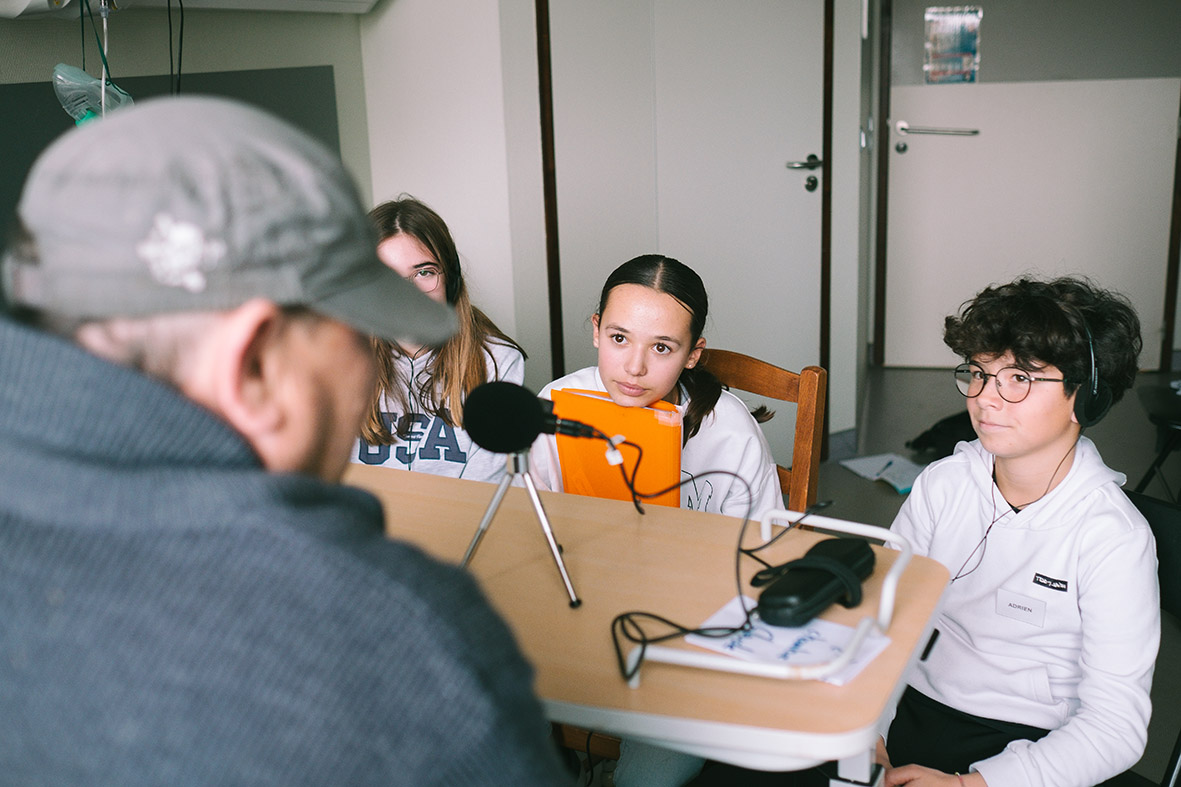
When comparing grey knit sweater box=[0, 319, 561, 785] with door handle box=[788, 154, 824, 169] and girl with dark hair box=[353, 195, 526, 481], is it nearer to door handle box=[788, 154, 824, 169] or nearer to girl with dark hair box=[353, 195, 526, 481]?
girl with dark hair box=[353, 195, 526, 481]

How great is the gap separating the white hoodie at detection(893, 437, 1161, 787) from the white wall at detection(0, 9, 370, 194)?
4.73ft

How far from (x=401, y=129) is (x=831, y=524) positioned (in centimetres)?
236

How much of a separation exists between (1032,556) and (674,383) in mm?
732

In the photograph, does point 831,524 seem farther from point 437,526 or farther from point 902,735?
point 437,526

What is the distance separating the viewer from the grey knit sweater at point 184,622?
0.52 m

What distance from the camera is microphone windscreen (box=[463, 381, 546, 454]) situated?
1145mm

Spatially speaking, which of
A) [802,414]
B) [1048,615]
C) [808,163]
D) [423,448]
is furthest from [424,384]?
[808,163]

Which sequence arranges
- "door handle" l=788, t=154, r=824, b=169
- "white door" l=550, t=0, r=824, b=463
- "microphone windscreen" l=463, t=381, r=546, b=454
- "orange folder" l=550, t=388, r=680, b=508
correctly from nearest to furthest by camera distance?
1. "microphone windscreen" l=463, t=381, r=546, b=454
2. "orange folder" l=550, t=388, r=680, b=508
3. "white door" l=550, t=0, r=824, b=463
4. "door handle" l=788, t=154, r=824, b=169

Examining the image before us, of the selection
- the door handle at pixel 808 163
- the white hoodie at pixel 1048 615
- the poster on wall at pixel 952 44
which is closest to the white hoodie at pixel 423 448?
the white hoodie at pixel 1048 615

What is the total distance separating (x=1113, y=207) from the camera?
496 centimetres

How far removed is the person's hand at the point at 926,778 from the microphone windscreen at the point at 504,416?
691mm

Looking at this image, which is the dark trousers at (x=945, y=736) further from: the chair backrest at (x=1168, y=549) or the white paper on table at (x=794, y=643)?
the white paper on table at (x=794, y=643)

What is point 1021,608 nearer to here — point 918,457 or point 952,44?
point 918,457

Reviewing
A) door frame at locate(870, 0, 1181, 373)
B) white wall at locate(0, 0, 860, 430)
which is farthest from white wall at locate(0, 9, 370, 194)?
door frame at locate(870, 0, 1181, 373)
